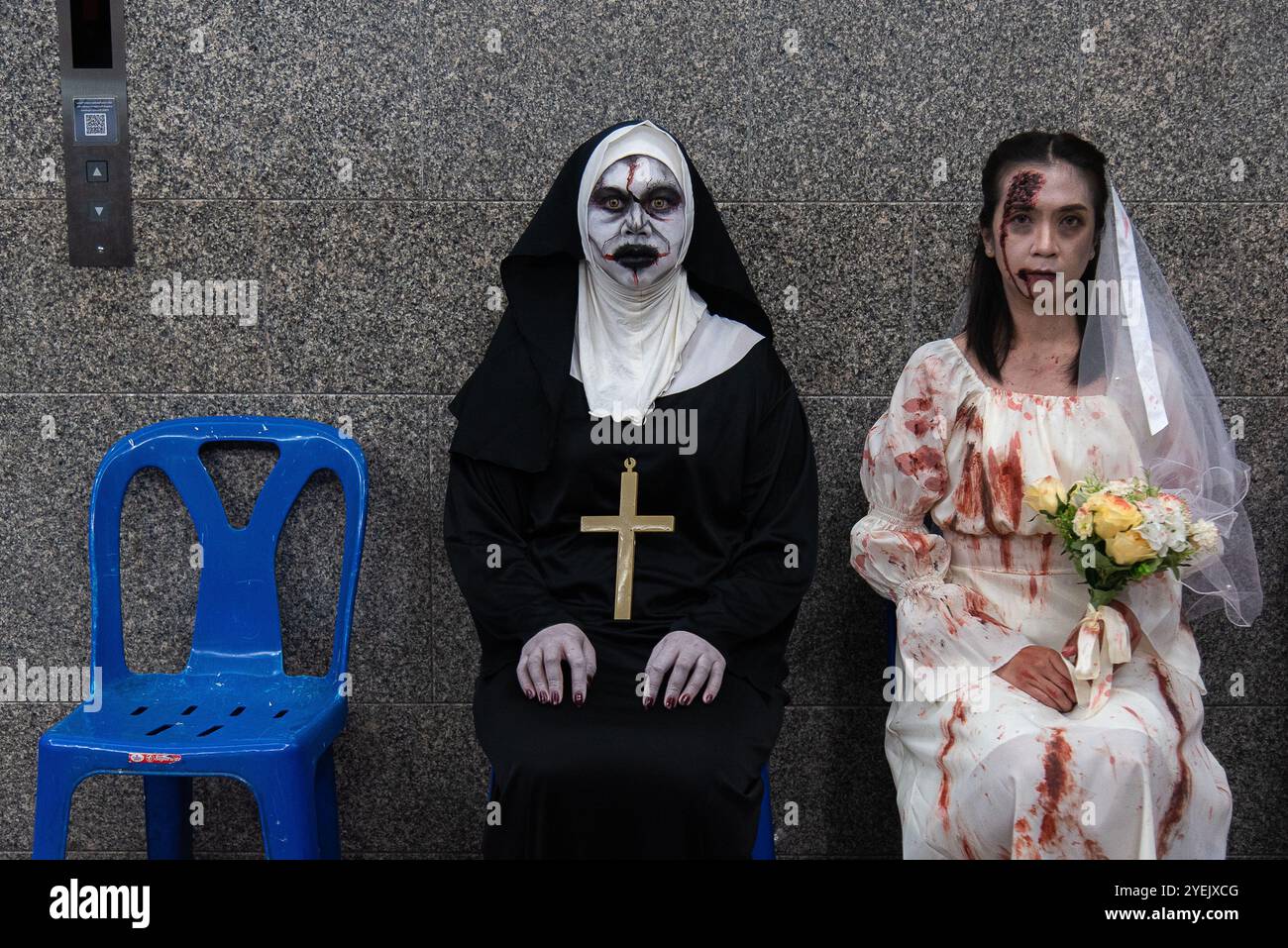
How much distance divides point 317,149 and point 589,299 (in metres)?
0.96

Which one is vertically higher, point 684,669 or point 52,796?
point 684,669

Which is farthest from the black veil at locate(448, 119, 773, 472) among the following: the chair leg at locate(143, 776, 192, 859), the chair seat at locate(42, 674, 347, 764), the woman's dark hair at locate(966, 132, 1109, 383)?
the chair leg at locate(143, 776, 192, 859)

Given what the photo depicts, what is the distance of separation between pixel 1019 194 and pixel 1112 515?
80 centimetres

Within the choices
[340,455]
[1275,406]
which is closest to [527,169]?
[340,455]

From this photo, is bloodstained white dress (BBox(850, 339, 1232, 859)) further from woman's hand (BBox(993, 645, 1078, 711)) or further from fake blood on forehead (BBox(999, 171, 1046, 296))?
fake blood on forehead (BBox(999, 171, 1046, 296))

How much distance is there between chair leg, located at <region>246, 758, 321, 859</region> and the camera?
2.30m

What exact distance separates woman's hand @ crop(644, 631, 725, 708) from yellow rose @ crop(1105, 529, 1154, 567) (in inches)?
32.3

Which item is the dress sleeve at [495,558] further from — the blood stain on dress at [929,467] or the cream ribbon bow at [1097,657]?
the cream ribbon bow at [1097,657]

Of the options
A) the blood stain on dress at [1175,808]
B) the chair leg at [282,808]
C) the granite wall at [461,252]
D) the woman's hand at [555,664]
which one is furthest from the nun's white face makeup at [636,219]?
the blood stain on dress at [1175,808]

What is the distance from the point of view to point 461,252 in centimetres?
293

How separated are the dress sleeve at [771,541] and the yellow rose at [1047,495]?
0.49 m

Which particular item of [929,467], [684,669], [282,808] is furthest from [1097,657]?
[282,808]

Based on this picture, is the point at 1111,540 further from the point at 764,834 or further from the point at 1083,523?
the point at 764,834

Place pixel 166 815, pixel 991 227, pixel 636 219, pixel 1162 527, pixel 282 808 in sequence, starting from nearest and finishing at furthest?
pixel 1162 527, pixel 282 808, pixel 636 219, pixel 991 227, pixel 166 815
